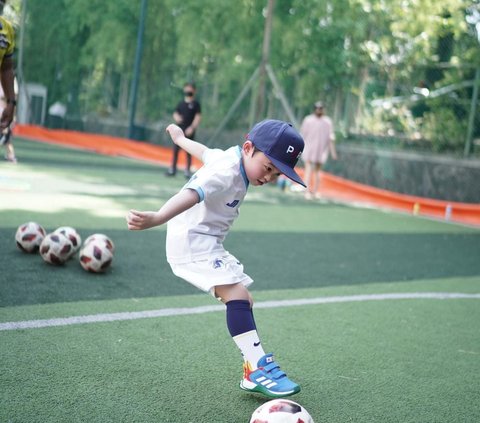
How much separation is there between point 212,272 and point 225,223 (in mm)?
305

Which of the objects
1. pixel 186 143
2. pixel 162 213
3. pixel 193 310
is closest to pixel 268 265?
pixel 193 310

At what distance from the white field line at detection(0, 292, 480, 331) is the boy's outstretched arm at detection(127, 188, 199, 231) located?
154 cm

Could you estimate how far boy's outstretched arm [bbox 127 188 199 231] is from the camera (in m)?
2.91

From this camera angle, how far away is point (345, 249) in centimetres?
829

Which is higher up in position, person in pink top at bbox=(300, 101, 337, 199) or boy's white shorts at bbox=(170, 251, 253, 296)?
person in pink top at bbox=(300, 101, 337, 199)

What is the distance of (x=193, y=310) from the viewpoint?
4.87 metres

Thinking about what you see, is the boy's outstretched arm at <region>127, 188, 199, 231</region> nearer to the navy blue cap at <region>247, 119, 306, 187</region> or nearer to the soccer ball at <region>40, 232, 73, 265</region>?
the navy blue cap at <region>247, 119, 306, 187</region>

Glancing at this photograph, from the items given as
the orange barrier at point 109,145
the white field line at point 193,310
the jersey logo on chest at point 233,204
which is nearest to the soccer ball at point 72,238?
the white field line at point 193,310

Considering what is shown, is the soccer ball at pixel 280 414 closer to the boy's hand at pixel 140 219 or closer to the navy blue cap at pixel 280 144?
the boy's hand at pixel 140 219

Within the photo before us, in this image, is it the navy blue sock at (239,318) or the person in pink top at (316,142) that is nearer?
the navy blue sock at (239,318)

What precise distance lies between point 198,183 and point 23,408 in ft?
4.44

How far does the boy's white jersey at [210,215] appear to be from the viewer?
3.23m

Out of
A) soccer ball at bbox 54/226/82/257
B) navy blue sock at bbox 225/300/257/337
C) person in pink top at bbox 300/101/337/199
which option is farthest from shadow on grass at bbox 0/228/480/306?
person in pink top at bbox 300/101/337/199

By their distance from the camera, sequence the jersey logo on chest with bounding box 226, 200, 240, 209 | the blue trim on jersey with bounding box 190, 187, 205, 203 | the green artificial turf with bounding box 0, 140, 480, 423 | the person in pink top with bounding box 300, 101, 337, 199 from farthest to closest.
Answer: the person in pink top with bounding box 300, 101, 337, 199 < the jersey logo on chest with bounding box 226, 200, 240, 209 < the green artificial turf with bounding box 0, 140, 480, 423 < the blue trim on jersey with bounding box 190, 187, 205, 203
